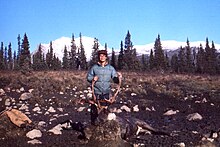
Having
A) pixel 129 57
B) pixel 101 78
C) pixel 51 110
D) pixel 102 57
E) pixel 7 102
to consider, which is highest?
pixel 129 57

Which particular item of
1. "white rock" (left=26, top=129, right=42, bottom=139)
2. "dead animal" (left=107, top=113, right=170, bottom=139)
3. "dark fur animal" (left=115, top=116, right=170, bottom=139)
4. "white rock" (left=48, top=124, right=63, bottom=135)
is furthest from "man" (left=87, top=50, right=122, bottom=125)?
"white rock" (left=26, top=129, right=42, bottom=139)

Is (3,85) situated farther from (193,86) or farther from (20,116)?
(193,86)

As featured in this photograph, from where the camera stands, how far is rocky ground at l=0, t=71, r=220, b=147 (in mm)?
8281

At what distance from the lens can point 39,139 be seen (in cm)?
852

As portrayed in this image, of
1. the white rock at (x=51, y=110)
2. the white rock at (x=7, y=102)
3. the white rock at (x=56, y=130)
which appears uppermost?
the white rock at (x=7, y=102)

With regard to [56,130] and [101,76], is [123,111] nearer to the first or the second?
[56,130]

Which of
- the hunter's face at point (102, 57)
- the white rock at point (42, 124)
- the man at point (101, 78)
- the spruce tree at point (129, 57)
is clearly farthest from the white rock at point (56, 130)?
the spruce tree at point (129, 57)

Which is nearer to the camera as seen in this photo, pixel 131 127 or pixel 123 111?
pixel 131 127

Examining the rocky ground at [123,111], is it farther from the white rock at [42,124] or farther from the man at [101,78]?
the man at [101,78]

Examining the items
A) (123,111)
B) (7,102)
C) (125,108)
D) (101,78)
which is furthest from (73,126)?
(7,102)

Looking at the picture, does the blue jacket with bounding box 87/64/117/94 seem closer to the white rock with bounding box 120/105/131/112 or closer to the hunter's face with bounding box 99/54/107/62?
the hunter's face with bounding box 99/54/107/62

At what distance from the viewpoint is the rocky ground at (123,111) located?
828 centimetres

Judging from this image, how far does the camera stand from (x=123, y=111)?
1330cm

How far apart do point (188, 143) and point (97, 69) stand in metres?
2.92
